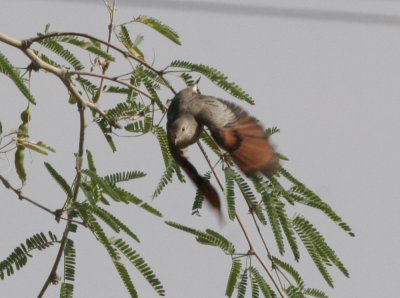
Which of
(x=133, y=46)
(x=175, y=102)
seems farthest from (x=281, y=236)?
(x=133, y=46)

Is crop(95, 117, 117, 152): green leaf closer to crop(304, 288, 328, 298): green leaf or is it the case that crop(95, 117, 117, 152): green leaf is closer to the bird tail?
the bird tail

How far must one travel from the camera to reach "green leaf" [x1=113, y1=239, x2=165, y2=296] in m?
4.71

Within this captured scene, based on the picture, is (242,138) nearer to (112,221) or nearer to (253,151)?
(253,151)

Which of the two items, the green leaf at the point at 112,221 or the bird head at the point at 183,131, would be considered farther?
the bird head at the point at 183,131

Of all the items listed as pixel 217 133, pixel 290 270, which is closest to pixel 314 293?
pixel 290 270

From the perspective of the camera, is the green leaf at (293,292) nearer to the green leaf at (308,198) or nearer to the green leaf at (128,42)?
the green leaf at (308,198)

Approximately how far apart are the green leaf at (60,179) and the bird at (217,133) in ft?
2.24

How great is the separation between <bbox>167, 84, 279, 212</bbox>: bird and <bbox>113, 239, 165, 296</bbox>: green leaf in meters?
0.56

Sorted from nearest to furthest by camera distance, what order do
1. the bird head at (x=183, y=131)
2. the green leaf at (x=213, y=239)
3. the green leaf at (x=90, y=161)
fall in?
the green leaf at (x=90, y=161) < the bird head at (x=183, y=131) < the green leaf at (x=213, y=239)

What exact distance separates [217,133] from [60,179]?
2.92 ft

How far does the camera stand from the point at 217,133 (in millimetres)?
5000

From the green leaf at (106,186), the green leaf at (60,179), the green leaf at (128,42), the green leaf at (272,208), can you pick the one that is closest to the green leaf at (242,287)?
the green leaf at (272,208)

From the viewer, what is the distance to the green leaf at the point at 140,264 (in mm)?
4707

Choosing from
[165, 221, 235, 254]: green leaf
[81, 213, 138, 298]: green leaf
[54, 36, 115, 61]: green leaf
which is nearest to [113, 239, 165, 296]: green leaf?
[81, 213, 138, 298]: green leaf
